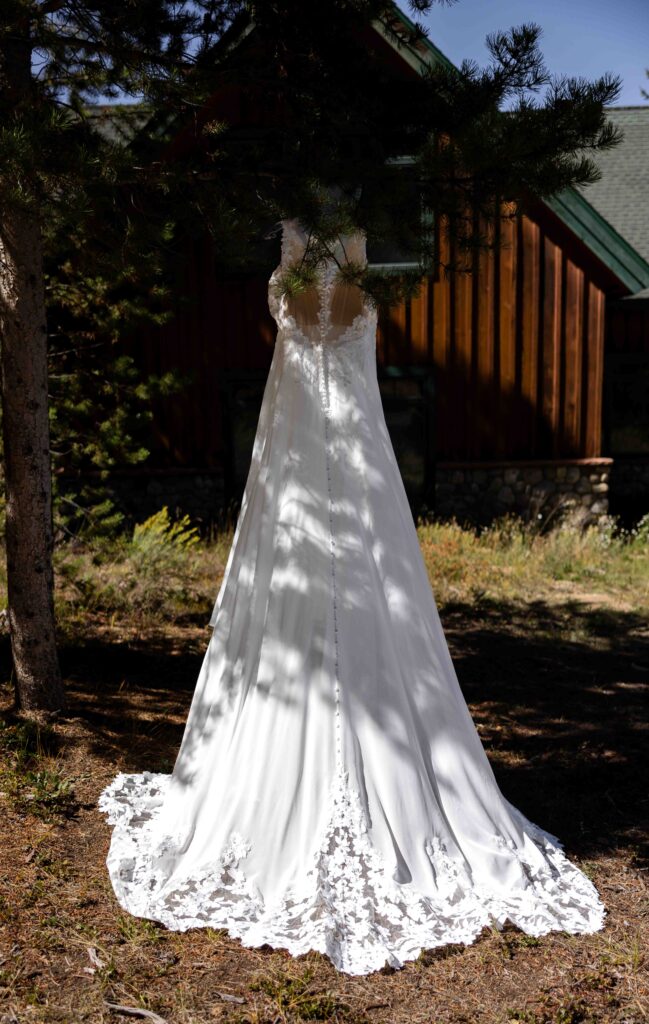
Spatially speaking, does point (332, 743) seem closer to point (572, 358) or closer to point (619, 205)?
point (572, 358)

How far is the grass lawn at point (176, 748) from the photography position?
2885 millimetres

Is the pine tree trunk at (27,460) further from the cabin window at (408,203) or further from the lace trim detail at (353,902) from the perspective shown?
the cabin window at (408,203)

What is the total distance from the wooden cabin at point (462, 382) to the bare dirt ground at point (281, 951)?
15.2 feet

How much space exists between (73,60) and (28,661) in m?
3.40

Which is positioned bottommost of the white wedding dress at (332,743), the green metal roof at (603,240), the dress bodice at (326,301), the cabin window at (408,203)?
the white wedding dress at (332,743)

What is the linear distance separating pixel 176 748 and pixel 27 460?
73.3 inches

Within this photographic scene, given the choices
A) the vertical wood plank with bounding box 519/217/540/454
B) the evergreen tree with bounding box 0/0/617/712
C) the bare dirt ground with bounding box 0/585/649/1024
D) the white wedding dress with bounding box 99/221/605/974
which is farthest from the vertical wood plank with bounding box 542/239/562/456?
the white wedding dress with bounding box 99/221/605/974

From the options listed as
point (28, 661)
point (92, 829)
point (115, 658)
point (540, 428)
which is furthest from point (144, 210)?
point (540, 428)

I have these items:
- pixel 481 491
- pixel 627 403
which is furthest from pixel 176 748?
pixel 627 403

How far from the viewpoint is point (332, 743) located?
3369 mm

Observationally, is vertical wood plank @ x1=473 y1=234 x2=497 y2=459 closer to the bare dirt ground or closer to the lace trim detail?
the bare dirt ground

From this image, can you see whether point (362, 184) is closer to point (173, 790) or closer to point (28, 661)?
point (173, 790)

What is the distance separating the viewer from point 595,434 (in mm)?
11117

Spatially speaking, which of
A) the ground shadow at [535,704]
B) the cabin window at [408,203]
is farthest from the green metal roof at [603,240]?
the cabin window at [408,203]
